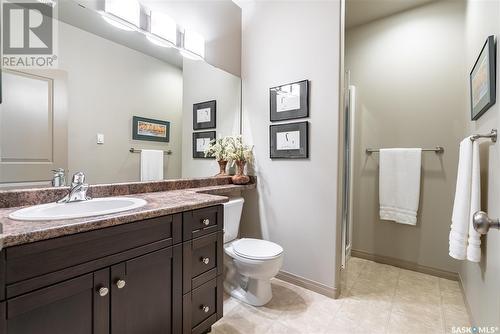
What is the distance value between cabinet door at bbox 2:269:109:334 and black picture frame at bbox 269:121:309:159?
5.24ft

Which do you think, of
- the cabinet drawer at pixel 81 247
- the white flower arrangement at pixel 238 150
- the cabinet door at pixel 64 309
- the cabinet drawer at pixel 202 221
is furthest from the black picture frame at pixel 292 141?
the cabinet door at pixel 64 309

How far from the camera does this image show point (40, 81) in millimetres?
1298

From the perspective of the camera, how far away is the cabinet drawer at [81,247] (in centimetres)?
77

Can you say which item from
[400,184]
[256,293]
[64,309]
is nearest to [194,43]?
[64,309]

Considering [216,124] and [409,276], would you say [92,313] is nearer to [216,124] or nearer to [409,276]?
[216,124]

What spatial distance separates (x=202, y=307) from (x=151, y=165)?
41.6 inches

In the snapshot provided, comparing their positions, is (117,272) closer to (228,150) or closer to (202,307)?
(202,307)

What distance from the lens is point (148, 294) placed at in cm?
112

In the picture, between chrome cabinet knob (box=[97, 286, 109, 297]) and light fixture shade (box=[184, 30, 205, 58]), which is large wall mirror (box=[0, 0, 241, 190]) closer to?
light fixture shade (box=[184, 30, 205, 58])

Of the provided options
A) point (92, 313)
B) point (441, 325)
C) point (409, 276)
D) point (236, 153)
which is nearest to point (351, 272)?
point (409, 276)

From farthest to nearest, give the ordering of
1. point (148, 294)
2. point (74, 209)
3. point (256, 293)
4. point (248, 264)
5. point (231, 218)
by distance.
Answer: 1. point (231, 218)
2. point (256, 293)
3. point (248, 264)
4. point (74, 209)
5. point (148, 294)

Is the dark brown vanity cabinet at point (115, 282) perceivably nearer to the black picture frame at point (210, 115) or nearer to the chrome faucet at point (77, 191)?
the chrome faucet at point (77, 191)

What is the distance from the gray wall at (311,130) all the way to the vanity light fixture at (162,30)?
80cm

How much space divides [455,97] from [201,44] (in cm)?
241
